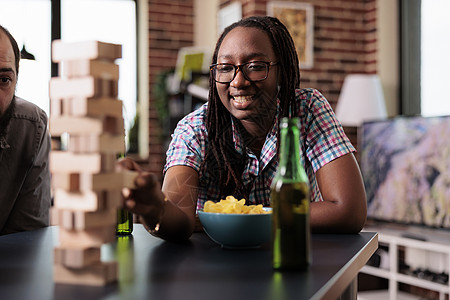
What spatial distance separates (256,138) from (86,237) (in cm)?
83

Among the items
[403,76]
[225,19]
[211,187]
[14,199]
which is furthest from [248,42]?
[225,19]

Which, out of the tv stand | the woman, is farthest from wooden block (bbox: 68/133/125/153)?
the tv stand

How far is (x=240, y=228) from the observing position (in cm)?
110

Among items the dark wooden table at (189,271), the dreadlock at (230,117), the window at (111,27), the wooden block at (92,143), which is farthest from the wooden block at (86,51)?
the window at (111,27)

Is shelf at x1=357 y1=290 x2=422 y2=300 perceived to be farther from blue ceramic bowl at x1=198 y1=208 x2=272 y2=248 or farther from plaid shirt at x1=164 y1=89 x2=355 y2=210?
blue ceramic bowl at x1=198 y1=208 x2=272 y2=248

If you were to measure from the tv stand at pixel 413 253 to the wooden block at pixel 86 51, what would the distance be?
7.93 ft

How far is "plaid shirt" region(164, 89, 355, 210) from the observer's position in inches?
57.2

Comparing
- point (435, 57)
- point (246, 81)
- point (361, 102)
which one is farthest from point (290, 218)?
point (435, 57)

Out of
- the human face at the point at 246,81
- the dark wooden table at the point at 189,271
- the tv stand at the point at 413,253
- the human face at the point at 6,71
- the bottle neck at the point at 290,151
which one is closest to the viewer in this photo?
the dark wooden table at the point at 189,271

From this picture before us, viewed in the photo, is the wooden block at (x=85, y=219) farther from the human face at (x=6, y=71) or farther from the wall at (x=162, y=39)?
the wall at (x=162, y=39)

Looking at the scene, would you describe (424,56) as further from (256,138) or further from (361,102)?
(256,138)

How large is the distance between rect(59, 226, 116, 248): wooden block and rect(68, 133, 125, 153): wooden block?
0.38 ft

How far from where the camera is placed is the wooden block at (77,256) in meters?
0.80

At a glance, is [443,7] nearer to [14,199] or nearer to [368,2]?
[368,2]
